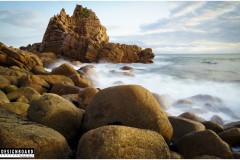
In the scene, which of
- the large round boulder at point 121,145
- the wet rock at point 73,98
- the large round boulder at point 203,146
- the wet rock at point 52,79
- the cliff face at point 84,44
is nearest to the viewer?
the large round boulder at point 121,145

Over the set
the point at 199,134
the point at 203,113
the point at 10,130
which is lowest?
the point at 203,113

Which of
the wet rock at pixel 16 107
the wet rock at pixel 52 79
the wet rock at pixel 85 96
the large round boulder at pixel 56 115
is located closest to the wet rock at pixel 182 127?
the large round boulder at pixel 56 115

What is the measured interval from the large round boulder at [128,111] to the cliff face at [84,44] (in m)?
23.7

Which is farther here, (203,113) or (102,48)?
(102,48)

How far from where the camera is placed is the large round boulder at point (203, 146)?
3793 millimetres

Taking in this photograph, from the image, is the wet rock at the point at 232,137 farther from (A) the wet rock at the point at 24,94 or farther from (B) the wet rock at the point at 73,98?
(A) the wet rock at the point at 24,94

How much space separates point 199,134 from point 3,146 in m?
2.81

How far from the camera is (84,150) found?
2.96 meters

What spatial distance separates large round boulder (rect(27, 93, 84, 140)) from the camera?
3.81m

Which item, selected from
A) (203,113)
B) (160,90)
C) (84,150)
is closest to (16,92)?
(84,150)

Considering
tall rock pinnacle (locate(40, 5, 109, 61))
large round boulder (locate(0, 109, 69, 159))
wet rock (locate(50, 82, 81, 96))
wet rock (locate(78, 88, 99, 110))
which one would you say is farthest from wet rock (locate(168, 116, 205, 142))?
tall rock pinnacle (locate(40, 5, 109, 61))

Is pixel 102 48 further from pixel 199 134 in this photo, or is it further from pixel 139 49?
pixel 199 134

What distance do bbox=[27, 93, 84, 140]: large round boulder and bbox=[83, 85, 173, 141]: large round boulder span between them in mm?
244

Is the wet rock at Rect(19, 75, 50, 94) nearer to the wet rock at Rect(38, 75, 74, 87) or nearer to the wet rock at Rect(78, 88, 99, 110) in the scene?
the wet rock at Rect(38, 75, 74, 87)
